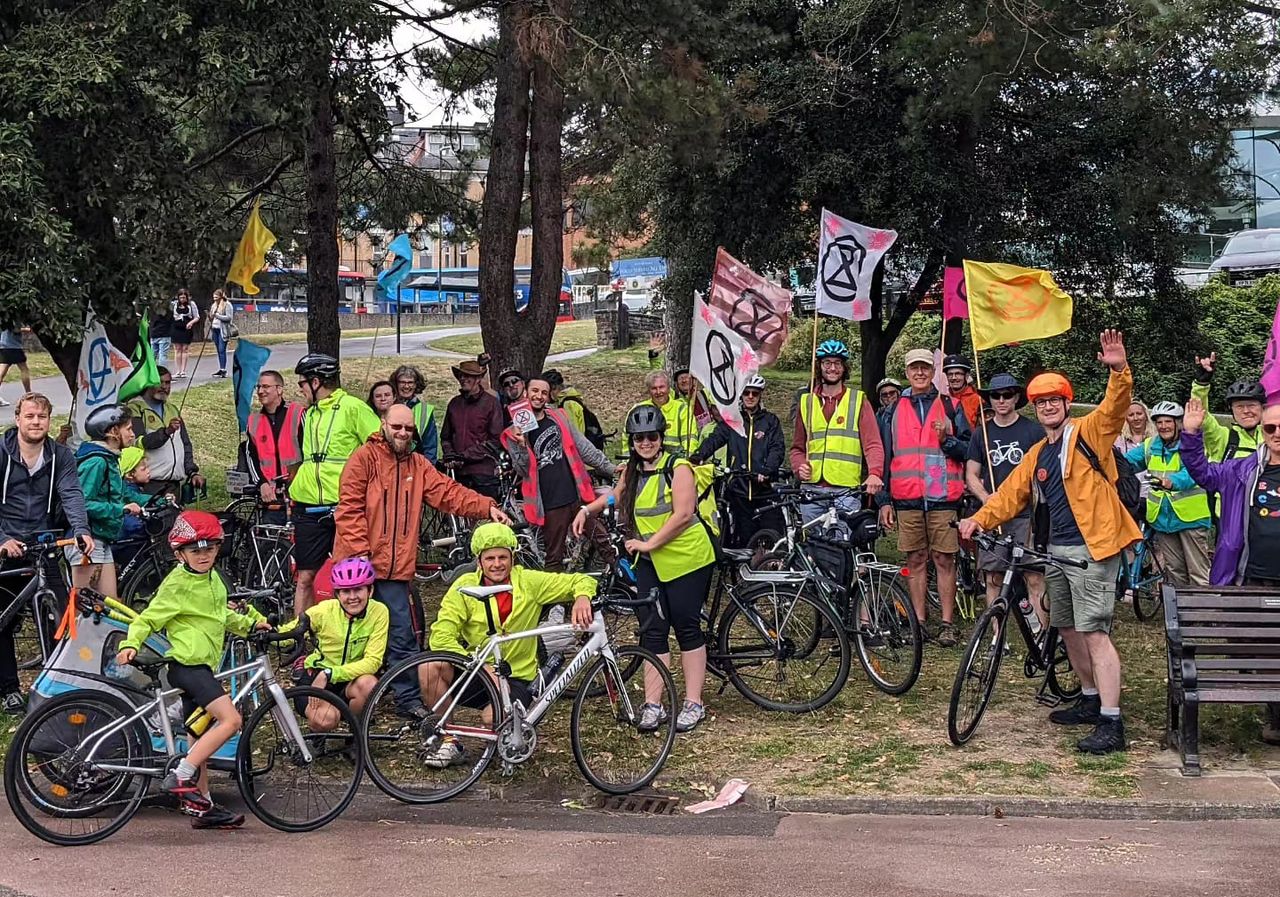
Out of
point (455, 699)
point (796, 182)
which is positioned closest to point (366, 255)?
point (796, 182)

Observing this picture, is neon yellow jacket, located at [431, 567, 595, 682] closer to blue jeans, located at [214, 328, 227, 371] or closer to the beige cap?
the beige cap

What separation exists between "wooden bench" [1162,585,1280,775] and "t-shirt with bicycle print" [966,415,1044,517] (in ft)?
6.97

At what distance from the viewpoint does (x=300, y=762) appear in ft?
23.4

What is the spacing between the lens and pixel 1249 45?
543 inches

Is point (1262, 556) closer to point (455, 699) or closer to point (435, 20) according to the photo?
point (455, 699)

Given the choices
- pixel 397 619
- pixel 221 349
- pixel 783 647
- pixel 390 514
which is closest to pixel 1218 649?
pixel 783 647

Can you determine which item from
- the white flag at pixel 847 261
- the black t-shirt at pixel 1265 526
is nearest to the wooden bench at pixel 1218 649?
the black t-shirt at pixel 1265 526

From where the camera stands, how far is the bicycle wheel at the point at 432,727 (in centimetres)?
739

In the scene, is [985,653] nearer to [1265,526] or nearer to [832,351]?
[1265,526]

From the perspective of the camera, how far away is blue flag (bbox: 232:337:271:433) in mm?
13062

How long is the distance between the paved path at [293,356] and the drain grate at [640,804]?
14.2 meters

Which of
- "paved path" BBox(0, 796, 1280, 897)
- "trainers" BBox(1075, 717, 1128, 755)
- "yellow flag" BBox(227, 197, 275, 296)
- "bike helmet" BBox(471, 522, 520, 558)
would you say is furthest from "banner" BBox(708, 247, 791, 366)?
"paved path" BBox(0, 796, 1280, 897)

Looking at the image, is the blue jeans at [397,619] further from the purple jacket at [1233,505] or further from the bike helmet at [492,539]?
the purple jacket at [1233,505]

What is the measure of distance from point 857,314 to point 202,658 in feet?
23.8
